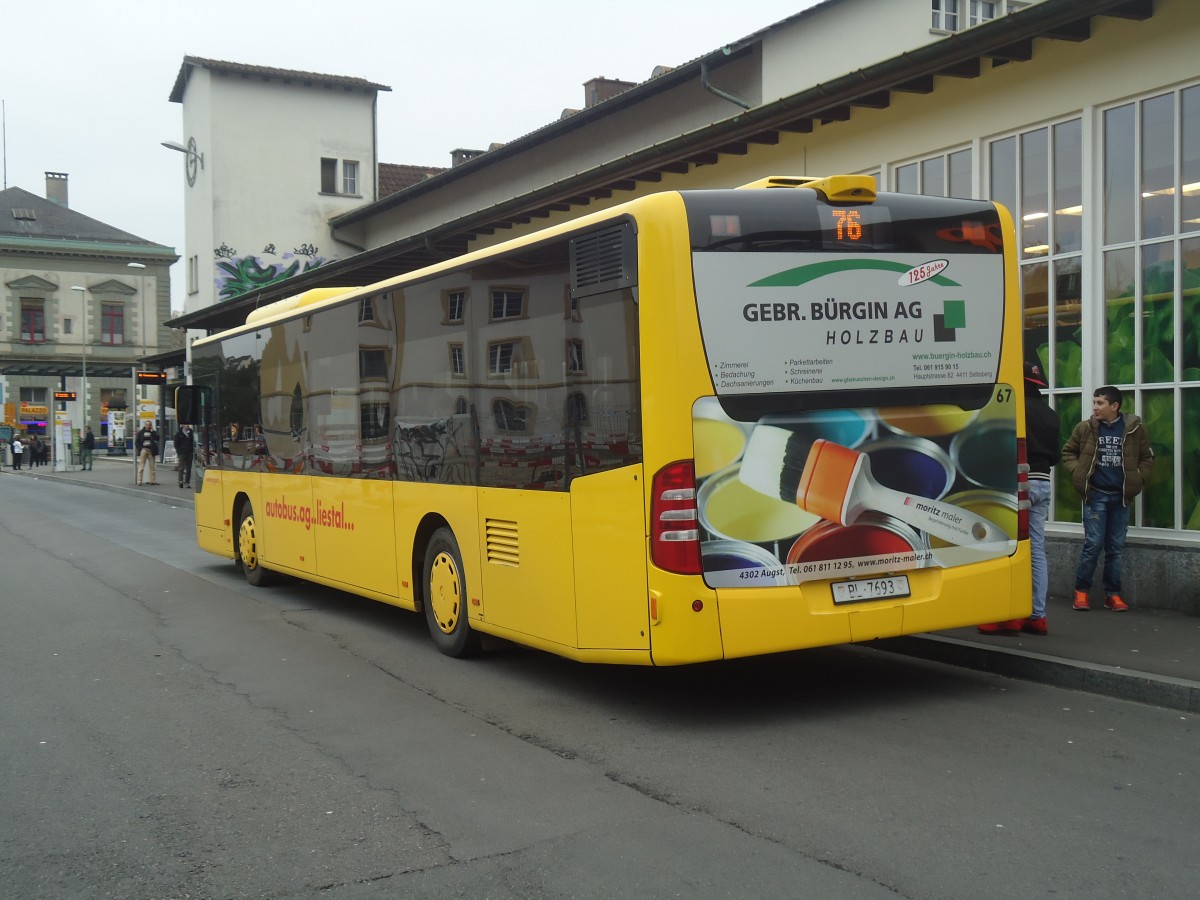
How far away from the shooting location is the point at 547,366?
294 inches

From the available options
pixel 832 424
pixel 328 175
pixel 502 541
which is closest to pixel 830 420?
pixel 832 424

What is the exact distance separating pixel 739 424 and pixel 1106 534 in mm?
4593

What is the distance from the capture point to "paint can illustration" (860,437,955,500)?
7.08 meters

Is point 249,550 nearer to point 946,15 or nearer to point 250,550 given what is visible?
point 250,550

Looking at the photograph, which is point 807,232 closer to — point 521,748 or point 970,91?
point 521,748

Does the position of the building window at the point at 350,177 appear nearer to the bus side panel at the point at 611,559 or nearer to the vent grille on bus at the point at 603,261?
the vent grille on bus at the point at 603,261

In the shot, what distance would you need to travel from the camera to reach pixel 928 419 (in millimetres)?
7281

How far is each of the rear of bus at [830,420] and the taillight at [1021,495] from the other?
0.8 inches

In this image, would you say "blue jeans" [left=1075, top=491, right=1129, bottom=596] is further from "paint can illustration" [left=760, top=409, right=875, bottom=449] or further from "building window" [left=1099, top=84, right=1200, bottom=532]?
"paint can illustration" [left=760, top=409, right=875, bottom=449]

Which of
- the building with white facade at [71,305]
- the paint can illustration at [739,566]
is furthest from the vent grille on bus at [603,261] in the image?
the building with white facade at [71,305]

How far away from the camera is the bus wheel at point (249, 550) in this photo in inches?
534

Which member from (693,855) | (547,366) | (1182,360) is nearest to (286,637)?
(547,366)

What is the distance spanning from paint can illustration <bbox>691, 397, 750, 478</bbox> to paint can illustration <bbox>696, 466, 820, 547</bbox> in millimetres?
60

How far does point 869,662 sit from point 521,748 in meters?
3.22
